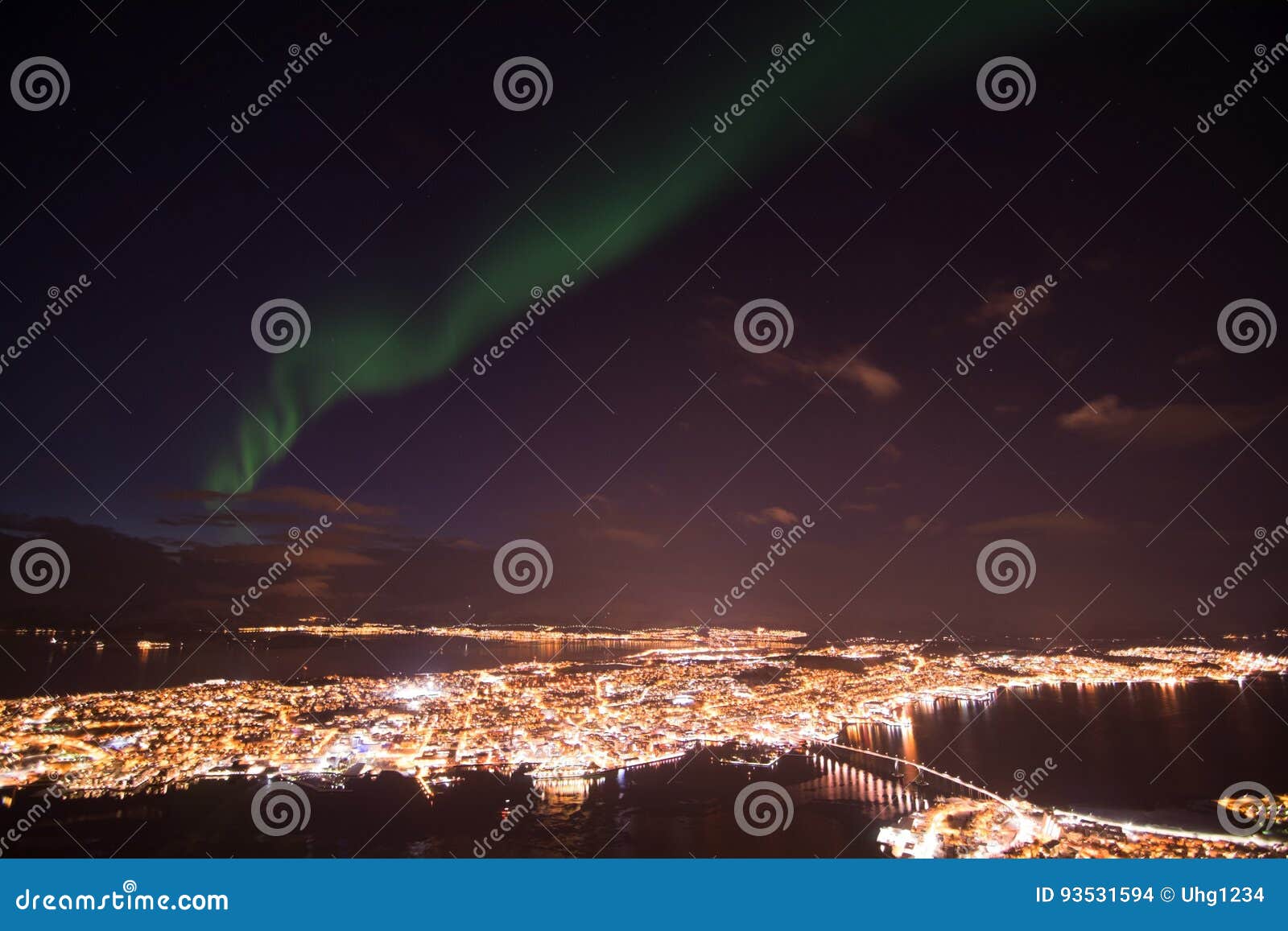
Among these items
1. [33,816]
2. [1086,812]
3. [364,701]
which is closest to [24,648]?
[364,701]

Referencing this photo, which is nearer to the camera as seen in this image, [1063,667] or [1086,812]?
[1086,812]

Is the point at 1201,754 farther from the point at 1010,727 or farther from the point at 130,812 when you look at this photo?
the point at 130,812

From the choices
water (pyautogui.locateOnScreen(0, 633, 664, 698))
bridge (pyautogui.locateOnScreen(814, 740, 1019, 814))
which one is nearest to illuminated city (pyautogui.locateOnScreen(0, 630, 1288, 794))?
bridge (pyautogui.locateOnScreen(814, 740, 1019, 814))

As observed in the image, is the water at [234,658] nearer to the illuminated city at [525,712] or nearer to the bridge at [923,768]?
the illuminated city at [525,712]

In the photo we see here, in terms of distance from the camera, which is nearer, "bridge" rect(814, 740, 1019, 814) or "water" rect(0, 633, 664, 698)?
"bridge" rect(814, 740, 1019, 814)

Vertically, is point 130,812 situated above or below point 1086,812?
below

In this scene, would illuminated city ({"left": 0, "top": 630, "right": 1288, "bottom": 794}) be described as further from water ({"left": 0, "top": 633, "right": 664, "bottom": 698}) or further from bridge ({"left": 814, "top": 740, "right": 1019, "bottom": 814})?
water ({"left": 0, "top": 633, "right": 664, "bottom": 698})

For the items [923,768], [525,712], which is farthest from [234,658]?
[923,768]

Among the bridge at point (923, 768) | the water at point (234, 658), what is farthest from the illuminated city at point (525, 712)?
the water at point (234, 658)
